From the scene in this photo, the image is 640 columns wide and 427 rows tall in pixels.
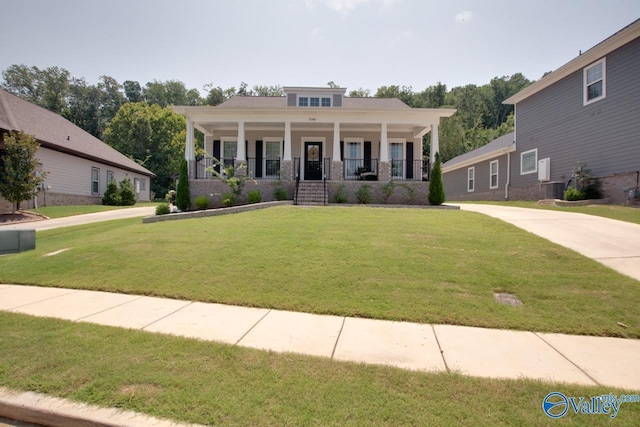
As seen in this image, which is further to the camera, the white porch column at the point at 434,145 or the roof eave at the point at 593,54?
the white porch column at the point at 434,145

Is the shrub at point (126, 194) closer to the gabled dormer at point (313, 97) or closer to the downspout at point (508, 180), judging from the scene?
the gabled dormer at point (313, 97)

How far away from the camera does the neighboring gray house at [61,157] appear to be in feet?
55.9

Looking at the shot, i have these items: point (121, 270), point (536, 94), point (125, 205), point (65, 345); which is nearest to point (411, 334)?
point (65, 345)

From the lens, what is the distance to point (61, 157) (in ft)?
61.6

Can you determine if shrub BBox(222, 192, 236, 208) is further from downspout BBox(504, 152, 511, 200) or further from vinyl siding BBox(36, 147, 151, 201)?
downspout BBox(504, 152, 511, 200)

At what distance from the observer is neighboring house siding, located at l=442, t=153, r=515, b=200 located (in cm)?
1970

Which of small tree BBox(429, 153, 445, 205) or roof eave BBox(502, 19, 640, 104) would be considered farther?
small tree BBox(429, 153, 445, 205)

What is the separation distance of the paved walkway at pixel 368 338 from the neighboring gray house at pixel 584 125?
33.6 feet

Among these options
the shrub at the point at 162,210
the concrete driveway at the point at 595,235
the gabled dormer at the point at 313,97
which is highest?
the gabled dormer at the point at 313,97

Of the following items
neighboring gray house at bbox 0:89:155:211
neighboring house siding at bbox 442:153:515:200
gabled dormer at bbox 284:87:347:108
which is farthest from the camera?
neighboring house siding at bbox 442:153:515:200

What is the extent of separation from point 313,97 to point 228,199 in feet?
29.0

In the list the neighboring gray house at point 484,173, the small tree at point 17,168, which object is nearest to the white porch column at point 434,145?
the neighboring gray house at point 484,173
